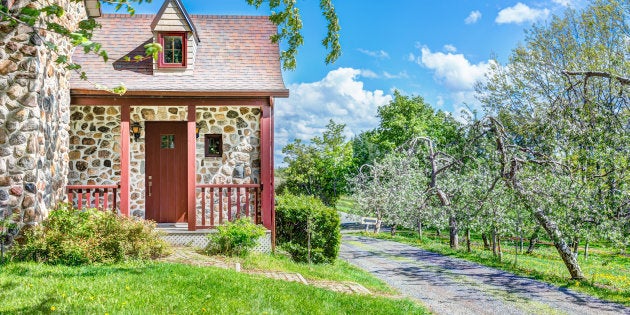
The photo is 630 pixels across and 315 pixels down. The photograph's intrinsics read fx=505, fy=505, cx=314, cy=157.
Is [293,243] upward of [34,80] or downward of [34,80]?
downward

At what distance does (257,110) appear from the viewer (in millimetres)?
11656

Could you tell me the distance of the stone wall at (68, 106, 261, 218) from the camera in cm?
1121

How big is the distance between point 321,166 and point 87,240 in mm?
23404

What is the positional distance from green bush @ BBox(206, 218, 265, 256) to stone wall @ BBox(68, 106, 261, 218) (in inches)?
78.3

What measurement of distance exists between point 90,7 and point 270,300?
8.42 m

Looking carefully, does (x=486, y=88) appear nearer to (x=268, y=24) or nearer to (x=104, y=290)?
(x=268, y=24)

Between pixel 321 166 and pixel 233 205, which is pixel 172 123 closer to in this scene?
pixel 233 205

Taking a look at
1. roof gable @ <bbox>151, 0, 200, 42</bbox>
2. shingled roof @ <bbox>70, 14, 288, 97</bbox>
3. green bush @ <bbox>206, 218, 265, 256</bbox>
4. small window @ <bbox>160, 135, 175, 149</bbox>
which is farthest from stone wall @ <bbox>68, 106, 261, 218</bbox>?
green bush @ <bbox>206, 218, 265, 256</bbox>

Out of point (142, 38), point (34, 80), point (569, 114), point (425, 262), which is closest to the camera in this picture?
point (34, 80)

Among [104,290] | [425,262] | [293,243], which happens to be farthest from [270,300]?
[425,262]

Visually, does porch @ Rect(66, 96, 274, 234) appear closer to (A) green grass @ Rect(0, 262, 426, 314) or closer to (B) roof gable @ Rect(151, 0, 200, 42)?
(B) roof gable @ Rect(151, 0, 200, 42)

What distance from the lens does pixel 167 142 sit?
467 inches

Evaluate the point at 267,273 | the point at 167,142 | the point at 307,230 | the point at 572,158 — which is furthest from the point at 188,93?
the point at 572,158

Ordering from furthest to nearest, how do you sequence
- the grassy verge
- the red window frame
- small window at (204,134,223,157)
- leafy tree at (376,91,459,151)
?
leafy tree at (376,91,459,151) < small window at (204,134,223,157) < the red window frame < the grassy verge
